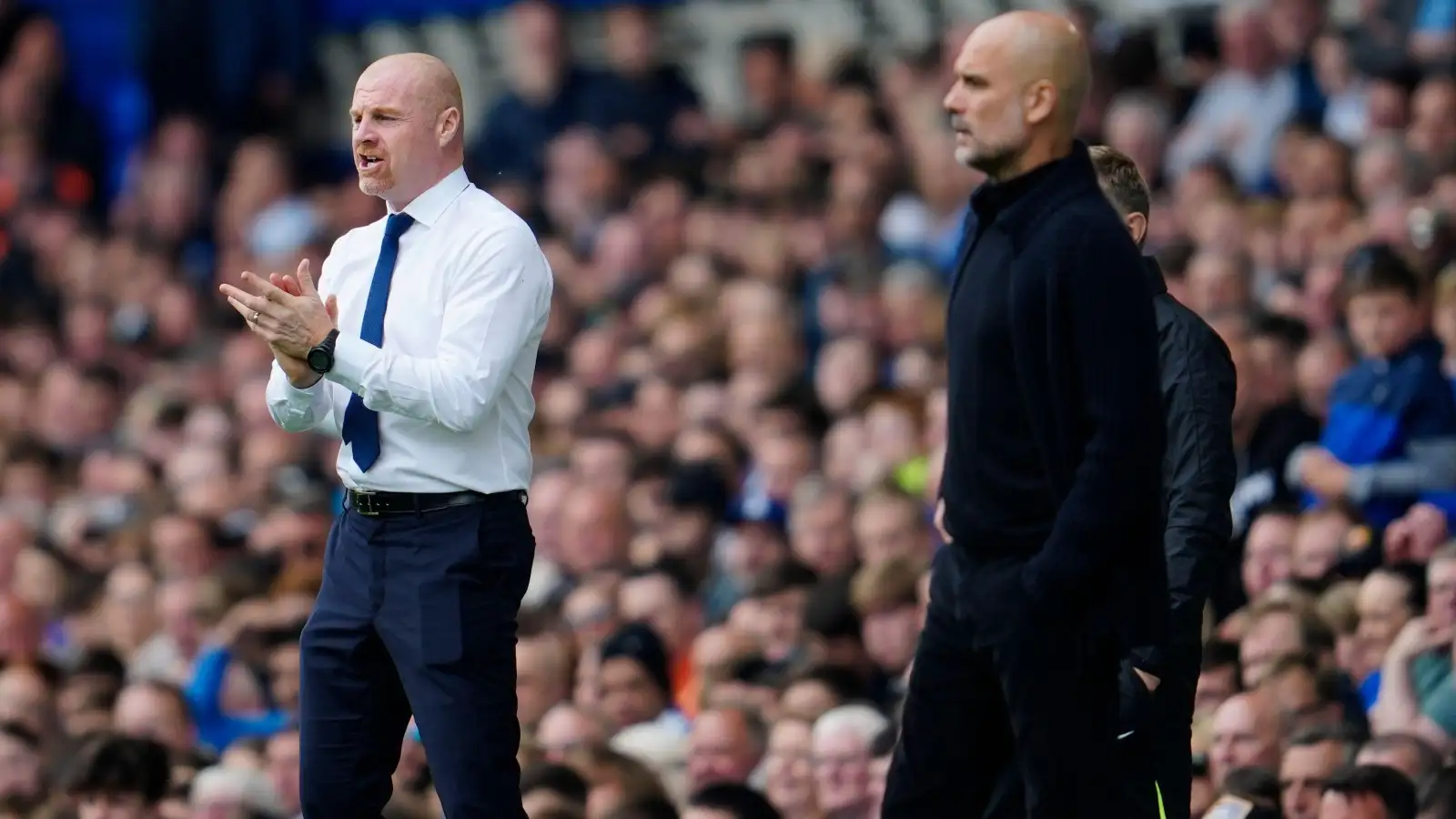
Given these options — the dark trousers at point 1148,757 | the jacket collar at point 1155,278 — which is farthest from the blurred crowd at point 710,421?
the jacket collar at point 1155,278

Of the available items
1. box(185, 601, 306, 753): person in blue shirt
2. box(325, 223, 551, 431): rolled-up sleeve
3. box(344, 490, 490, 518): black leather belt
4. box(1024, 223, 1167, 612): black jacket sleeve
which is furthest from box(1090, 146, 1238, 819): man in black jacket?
box(185, 601, 306, 753): person in blue shirt

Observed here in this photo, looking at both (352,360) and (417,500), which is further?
(417,500)

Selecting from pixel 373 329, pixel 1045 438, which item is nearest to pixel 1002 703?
pixel 1045 438

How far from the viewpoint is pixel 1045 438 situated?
497 cm

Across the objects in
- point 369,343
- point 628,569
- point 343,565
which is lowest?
point 628,569

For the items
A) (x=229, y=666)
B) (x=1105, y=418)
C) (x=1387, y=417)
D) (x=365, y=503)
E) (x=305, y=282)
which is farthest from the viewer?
(x=229, y=666)

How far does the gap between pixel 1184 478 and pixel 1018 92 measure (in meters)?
1.20

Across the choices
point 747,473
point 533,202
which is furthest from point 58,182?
point 747,473

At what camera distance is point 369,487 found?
5766 mm

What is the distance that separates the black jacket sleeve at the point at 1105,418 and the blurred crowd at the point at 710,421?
7.53 ft

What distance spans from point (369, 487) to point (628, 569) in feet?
15.6

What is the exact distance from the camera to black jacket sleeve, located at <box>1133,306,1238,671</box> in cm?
578

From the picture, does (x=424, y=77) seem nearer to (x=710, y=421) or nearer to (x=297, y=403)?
(x=297, y=403)

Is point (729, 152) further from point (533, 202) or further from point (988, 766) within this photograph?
point (988, 766)
